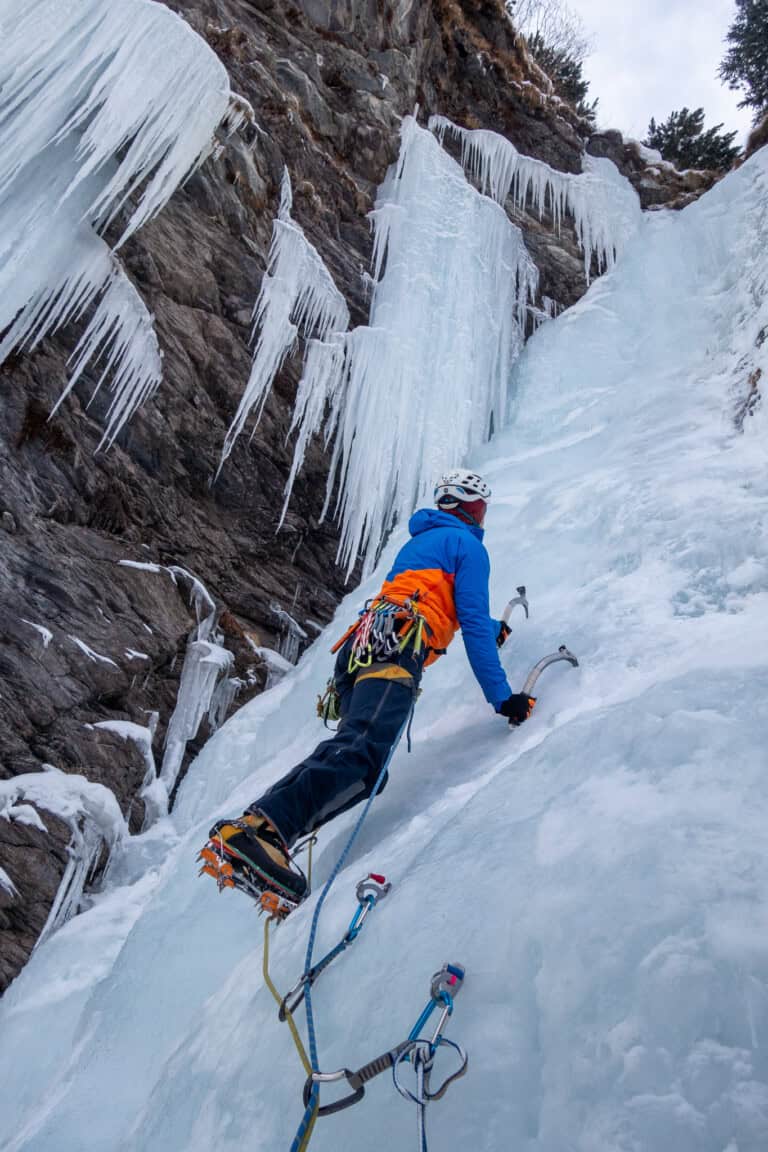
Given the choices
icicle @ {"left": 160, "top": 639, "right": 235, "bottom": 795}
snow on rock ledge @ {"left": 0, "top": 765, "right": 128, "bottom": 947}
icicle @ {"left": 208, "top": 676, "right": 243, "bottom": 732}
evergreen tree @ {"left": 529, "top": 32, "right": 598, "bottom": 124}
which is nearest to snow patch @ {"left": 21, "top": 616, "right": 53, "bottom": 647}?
snow on rock ledge @ {"left": 0, "top": 765, "right": 128, "bottom": 947}

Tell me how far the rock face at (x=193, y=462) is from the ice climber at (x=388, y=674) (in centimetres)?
245

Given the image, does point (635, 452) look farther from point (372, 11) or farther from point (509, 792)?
point (372, 11)

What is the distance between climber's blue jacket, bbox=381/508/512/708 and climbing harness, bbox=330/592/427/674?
5 cm

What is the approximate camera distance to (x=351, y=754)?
6.72ft

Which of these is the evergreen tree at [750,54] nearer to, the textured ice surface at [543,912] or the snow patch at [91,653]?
the textured ice surface at [543,912]

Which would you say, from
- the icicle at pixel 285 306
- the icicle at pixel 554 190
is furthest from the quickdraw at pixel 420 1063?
the icicle at pixel 554 190

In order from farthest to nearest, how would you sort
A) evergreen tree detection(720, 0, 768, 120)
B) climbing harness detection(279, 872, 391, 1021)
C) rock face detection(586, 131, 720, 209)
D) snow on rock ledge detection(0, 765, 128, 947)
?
evergreen tree detection(720, 0, 768, 120) < rock face detection(586, 131, 720, 209) < snow on rock ledge detection(0, 765, 128, 947) < climbing harness detection(279, 872, 391, 1021)

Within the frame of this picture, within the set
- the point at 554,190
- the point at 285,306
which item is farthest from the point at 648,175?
the point at 285,306

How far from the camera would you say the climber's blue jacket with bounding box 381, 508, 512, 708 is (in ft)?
7.83

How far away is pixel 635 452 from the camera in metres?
4.22

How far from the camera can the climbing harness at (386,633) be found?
2.31m

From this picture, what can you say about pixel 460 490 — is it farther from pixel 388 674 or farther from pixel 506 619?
pixel 388 674

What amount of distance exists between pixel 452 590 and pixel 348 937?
1.34m

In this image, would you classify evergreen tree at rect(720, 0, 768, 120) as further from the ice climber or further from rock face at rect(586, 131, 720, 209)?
the ice climber
